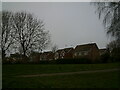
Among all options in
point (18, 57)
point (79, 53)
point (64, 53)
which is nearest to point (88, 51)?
point (79, 53)

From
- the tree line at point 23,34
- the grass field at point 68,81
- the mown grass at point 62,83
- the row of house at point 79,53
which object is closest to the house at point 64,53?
the row of house at point 79,53

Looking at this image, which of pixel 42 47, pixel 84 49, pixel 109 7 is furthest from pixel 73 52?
pixel 109 7

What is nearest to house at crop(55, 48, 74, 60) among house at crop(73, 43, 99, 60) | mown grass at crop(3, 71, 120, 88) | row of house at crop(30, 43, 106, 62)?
row of house at crop(30, 43, 106, 62)

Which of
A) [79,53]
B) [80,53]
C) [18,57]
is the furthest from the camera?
[79,53]

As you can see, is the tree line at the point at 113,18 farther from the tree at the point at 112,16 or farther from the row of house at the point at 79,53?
the row of house at the point at 79,53

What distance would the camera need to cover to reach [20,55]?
2823cm

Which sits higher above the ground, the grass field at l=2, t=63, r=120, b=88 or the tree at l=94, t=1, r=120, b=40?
the tree at l=94, t=1, r=120, b=40

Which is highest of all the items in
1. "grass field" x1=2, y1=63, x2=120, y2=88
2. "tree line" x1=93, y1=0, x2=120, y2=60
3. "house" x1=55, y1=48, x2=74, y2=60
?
"tree line" x1=93, y1=0, x2=120, y2=60

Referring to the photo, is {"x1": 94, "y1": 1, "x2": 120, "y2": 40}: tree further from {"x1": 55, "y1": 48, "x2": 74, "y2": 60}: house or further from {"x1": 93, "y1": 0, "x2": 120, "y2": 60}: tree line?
{"x1": 55, "y1": 48, "x2": 74, "y2": 60}: house

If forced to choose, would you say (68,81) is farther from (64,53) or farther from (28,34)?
(64,53)

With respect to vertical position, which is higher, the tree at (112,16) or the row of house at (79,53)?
the tree at (112,16)

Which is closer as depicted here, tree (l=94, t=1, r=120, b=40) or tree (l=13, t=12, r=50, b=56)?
tree (l=94, t=1, r=120, b=40)

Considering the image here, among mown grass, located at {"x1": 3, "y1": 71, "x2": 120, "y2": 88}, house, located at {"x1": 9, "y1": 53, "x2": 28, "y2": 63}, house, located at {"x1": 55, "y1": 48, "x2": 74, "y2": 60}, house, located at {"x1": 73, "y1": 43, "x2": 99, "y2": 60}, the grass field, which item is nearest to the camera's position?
mown grass, located at {"x1": 3, "y1": 71, "x2": 120, "y2": 88}

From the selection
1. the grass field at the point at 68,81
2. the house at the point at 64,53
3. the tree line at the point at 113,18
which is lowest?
the house at the point at 64,53
